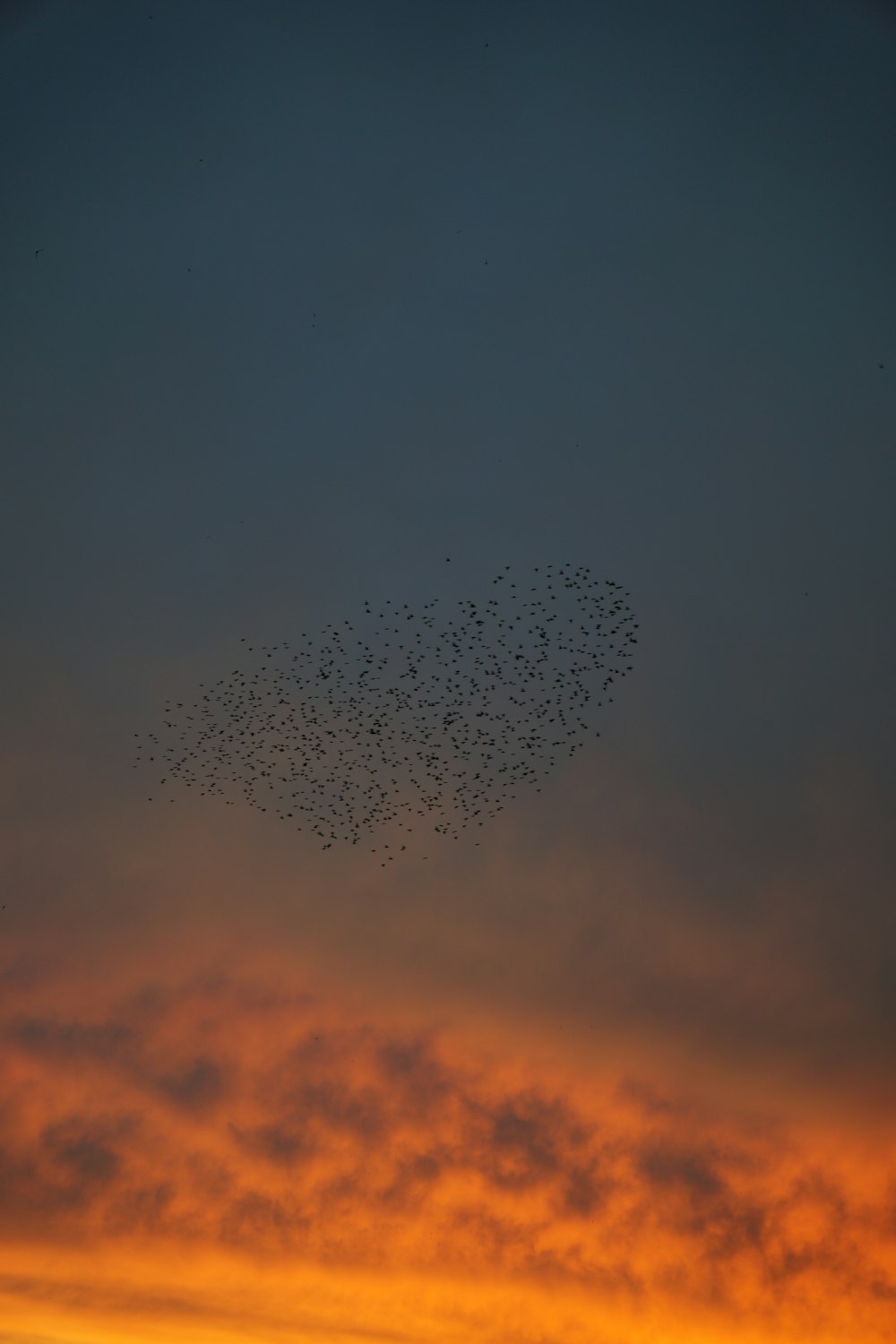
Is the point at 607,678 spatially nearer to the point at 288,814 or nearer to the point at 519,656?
the point at 519,656

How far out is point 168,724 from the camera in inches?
1270

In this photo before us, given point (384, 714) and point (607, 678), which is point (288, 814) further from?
point (607, 678)

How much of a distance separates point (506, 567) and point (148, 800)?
9826 millimetres

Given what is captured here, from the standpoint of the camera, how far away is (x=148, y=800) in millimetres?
32344

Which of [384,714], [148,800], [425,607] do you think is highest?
[425,607]

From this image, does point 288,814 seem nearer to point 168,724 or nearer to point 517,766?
point 168,724

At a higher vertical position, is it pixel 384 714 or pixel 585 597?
pixel 585 597

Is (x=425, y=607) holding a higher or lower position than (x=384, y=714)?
higher

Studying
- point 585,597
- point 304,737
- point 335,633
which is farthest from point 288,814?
point 585,597

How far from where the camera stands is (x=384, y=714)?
32469 mm

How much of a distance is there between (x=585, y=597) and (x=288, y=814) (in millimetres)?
8467

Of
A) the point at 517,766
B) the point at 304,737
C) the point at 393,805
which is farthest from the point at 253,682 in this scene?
the point at 517,766

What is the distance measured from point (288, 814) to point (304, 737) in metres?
1.82

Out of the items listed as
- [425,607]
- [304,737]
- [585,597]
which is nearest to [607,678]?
[585,597]
